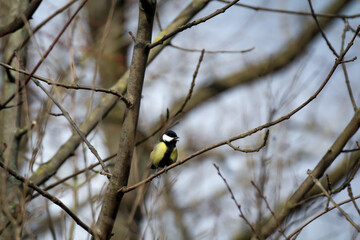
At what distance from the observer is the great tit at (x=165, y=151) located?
352 cm

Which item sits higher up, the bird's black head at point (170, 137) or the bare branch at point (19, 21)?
the bare branch at point (19, 21)

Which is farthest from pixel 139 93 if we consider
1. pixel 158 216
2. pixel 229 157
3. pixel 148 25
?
pixel 229 157

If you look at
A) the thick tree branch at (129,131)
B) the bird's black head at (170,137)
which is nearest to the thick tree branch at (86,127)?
the thick tree branch at (129,131)

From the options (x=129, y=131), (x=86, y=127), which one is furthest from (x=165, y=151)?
(x=129, y=131)

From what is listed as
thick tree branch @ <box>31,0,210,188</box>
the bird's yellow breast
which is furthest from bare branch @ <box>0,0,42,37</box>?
the bird's yellow breast

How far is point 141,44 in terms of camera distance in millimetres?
1940

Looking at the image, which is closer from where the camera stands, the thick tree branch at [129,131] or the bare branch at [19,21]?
the thick tree branch at [129,131]

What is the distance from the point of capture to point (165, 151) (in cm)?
358

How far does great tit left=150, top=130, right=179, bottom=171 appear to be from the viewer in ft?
11.6

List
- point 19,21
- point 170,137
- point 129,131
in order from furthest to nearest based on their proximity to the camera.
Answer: point 170,137
point 19,21
point 129,131

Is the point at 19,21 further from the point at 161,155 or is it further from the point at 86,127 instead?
the point at 161,155

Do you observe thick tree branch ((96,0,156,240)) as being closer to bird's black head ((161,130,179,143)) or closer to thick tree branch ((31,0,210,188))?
thick tree branch ((31,0,210,188))

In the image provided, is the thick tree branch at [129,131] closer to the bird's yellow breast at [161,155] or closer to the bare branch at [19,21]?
the bare branch at [19,21]

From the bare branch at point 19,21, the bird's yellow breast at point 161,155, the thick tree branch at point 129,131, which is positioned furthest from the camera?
the bird's yellow breast at point 161,155
